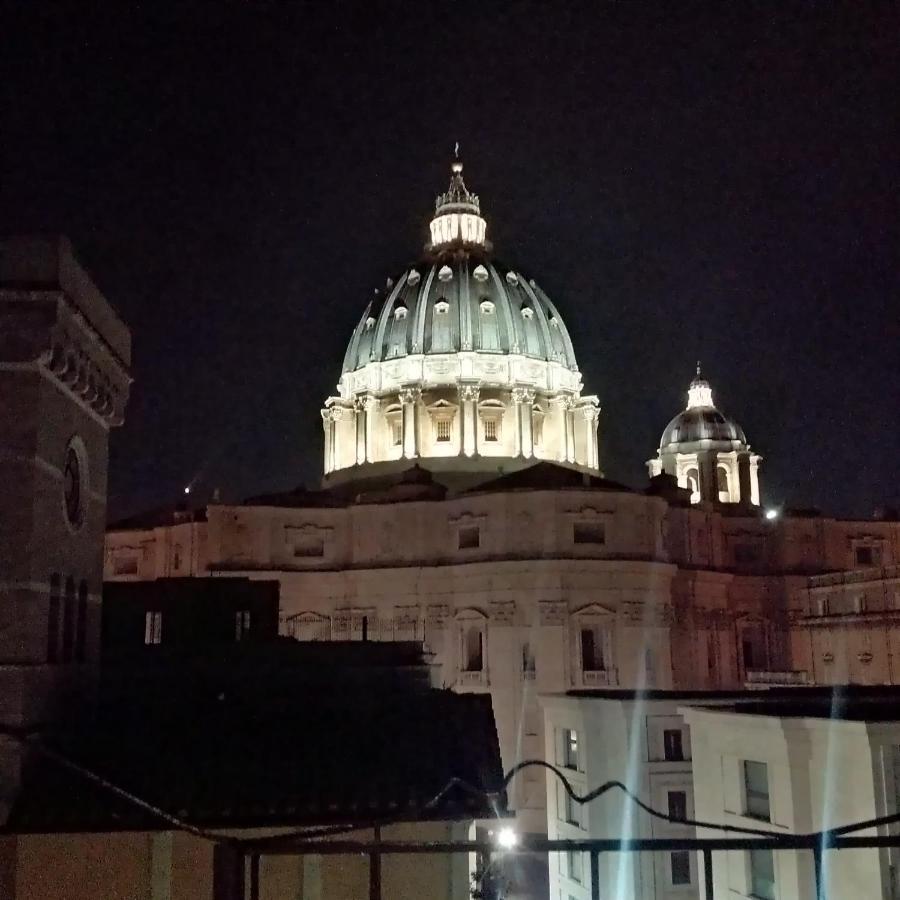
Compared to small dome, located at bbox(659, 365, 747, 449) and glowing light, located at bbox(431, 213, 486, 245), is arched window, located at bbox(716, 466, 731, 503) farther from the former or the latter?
glowing light, located at bbox(431, 213, 486, 245)

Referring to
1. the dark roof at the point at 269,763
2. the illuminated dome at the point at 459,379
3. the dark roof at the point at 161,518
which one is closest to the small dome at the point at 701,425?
the illuminated dome at the point at 459,379

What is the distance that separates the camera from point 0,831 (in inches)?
363

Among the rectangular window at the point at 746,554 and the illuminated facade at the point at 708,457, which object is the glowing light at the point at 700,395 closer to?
the illuminated facade at the point at 708,457

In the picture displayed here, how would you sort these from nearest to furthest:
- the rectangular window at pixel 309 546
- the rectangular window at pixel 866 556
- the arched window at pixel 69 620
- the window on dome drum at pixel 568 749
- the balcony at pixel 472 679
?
the arched window at pixel 69 620, the window on dome drum at pixel 568 749, the balcony at pixel 472 679, the rectangular window at pixel 309 546, the rectangular window at pixel 866 556

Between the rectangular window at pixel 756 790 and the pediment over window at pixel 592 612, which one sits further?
the pediment over window at pixel 592 612

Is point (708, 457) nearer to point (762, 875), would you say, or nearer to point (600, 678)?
point (600, 678)

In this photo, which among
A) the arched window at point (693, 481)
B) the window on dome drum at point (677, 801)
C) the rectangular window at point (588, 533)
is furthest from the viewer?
the arched window at point (693, 481)

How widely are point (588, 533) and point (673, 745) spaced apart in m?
15.1

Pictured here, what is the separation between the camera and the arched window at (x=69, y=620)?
10.8 m

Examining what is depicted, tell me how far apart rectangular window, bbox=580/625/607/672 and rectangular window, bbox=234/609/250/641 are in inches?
756

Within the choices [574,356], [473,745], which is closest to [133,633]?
[473,745]

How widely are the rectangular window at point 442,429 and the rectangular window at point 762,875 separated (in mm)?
37455

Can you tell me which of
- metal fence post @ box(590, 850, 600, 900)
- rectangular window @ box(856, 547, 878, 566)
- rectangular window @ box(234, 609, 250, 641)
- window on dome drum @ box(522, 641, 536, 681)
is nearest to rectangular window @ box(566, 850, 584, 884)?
rectangular window @ box(234, 609, 250, 641)

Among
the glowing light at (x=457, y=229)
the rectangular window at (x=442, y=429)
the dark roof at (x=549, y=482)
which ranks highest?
the glowing light at (x=457, y=229)
